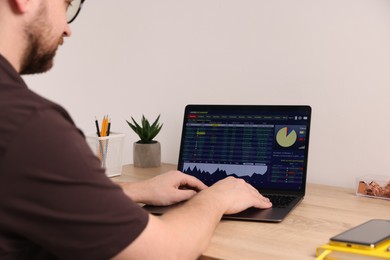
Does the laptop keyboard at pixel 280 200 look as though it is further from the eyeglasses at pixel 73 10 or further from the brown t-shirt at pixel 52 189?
the eyeglasses at pixel 73 10

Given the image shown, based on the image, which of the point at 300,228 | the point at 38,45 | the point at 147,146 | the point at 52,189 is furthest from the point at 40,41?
the point at 147,146

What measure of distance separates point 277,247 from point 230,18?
85 centimetres

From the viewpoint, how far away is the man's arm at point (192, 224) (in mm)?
780

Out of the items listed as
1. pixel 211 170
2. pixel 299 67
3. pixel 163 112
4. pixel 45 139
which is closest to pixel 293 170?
pixel 211 170

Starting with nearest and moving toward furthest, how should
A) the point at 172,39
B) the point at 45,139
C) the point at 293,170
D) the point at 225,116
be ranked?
the point at 45,139 < the point at 293,170 < the point at 225,116 < the point at 172,39

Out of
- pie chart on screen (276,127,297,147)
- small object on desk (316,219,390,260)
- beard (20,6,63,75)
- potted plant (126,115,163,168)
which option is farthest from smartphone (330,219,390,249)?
potted plant (126,115,163,168)

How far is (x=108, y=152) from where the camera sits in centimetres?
155

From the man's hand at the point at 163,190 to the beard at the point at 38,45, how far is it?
375 mm

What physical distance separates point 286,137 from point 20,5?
730mm

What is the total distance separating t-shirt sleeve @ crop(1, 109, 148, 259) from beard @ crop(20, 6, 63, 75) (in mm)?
223

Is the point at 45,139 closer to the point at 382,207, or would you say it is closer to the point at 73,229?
the point at 73,229

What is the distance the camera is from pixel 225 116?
1391 mm

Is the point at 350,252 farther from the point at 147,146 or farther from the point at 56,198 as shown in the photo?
the point at 147,146

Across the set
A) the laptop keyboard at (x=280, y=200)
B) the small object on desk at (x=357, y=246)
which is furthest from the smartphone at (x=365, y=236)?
the laptop keyboard at (x=280, y=200)
